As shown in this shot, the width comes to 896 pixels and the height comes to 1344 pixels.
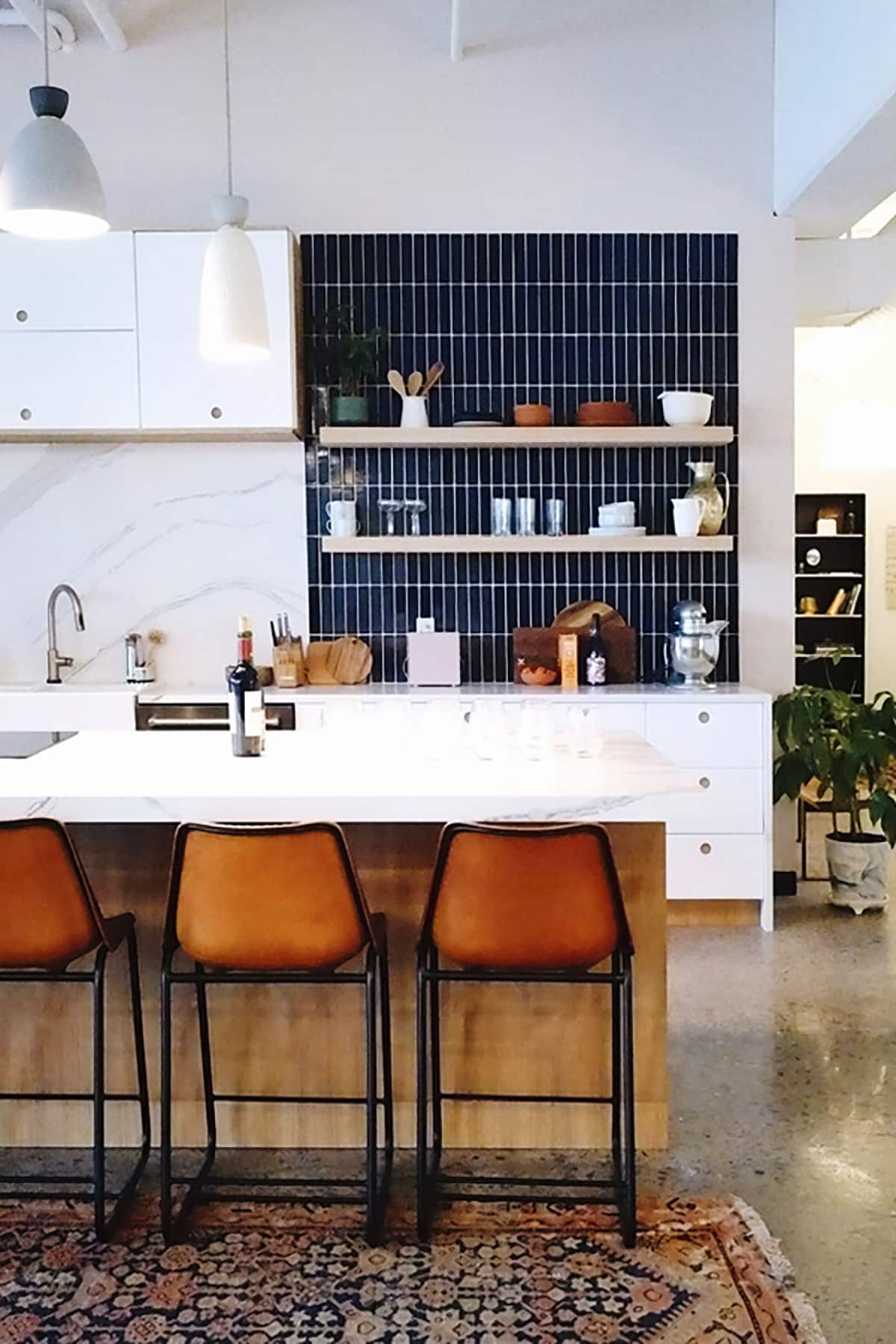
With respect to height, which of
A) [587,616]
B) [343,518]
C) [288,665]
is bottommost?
[288,665]

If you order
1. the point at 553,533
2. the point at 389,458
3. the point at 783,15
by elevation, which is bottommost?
the point at 553,533

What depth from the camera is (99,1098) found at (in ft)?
7.80

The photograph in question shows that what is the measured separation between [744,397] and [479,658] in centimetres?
158

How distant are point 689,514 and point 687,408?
426 mm

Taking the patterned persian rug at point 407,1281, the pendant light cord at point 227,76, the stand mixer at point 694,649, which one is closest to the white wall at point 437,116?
Answer: the pendant light cord at point 227,76

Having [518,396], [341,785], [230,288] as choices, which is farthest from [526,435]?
[341,785]

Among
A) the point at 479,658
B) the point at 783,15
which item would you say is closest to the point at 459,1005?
the point at 479,658

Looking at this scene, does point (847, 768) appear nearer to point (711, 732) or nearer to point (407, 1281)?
point (711, 732)

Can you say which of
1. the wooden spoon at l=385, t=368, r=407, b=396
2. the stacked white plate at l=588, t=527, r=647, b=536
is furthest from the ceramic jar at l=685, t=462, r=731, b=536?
the wooden spoon at l=385, t=368, r=407, b=396

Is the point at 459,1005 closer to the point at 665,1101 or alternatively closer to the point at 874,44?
the point at 665,1101

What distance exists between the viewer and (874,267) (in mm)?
5336

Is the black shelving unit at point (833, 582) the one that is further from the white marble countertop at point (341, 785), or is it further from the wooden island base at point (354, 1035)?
the wooden island base at point (354, 1035)

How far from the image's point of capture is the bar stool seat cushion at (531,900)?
2.26 metres

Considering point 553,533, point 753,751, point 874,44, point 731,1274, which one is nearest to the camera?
point 731,1274
